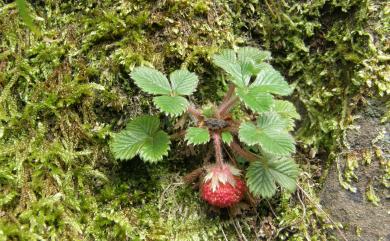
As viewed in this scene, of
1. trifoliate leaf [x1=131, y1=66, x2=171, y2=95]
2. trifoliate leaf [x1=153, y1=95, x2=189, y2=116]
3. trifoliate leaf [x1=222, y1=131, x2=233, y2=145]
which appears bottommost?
trifoliate leaf [x1=222, y1=131, x2=233, y2=145]

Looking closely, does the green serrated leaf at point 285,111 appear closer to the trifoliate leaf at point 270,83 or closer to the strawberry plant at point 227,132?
the strawberry plant at point 227,132

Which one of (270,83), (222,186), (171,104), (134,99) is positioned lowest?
(222,186)

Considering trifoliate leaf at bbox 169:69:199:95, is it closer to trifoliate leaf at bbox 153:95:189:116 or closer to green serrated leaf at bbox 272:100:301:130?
trifoliate leaf at bbox 153:95:189:116

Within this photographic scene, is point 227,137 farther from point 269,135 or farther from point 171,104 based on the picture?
point 171,104

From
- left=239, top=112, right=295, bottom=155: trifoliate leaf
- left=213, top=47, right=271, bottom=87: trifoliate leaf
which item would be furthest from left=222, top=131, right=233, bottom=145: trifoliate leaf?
left=213, top=47, right=271, bottom=87: trifoliate leaf

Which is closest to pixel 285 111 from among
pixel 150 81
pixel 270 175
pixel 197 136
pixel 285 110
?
pixel 285 110

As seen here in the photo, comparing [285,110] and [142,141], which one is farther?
[285,110]

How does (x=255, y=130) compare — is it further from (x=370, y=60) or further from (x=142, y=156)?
(x=370, y=60)

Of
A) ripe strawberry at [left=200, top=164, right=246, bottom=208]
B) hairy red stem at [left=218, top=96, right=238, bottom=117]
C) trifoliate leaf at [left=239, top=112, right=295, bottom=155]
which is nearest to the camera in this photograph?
trifoliate leaf at [left=239, top=112, right=295, bottom=155]
